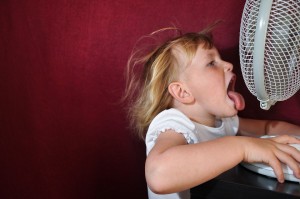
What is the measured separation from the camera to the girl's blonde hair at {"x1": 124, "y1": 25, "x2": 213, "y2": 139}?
3.14ft

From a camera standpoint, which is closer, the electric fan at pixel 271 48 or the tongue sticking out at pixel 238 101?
the electric fan at pixel 271 48

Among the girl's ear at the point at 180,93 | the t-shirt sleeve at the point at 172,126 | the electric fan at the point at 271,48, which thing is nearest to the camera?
the electric fan at the point at 271,48

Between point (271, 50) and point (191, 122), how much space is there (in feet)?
0.98

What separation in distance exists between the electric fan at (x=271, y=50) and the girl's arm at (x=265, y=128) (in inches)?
13.5

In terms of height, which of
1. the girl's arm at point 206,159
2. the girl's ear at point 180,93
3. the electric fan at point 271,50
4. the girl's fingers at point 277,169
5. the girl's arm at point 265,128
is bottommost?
the girl's arm at point 265,128

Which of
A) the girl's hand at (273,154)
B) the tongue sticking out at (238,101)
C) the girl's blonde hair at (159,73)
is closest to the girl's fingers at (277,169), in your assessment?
the girl's hand at (273,154)

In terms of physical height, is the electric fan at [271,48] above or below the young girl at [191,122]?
above

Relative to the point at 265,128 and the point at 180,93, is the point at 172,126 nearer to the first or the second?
the point at 180,93

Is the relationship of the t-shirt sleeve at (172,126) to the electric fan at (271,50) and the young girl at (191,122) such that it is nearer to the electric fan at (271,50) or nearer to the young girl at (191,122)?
the young girl at (191,122)

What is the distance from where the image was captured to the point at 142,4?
109 cm

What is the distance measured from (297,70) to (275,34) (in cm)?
11

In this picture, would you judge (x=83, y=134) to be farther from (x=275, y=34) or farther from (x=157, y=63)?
(x=275, y=34)

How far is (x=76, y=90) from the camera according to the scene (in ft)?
3.46

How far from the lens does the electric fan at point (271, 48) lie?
619mm
